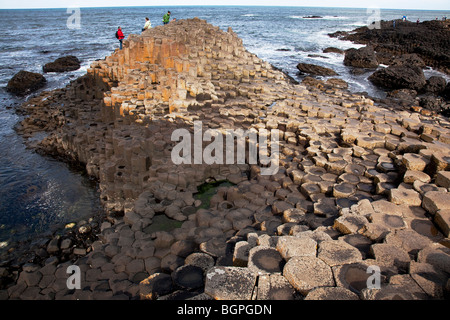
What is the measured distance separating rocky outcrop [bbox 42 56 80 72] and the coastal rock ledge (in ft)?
43.6

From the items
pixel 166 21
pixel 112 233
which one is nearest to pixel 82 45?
pixel 166 21

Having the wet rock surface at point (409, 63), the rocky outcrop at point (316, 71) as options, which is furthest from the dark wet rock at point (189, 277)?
the rocky outcrop at point (316, 71)

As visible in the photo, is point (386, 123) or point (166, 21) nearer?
point (386, 123)

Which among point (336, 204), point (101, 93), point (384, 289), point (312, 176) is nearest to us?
point (384, 289)

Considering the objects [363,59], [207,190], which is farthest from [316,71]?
[207,190]

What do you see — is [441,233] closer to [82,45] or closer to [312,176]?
[312,176]

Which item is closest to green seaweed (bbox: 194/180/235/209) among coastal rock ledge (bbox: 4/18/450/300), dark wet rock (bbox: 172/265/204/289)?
coastal rock ledge (bbox: 4/18/450/300)

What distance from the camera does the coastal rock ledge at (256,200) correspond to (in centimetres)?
364

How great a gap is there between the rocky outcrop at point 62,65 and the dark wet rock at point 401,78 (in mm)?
22837

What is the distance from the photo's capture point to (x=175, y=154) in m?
7.52

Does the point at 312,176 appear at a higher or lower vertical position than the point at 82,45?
lower

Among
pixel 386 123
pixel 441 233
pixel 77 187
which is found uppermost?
pixel 386 123
